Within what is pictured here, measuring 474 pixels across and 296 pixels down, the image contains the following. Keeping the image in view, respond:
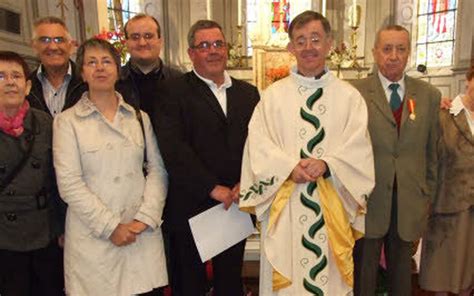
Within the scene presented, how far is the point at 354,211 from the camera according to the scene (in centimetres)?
184

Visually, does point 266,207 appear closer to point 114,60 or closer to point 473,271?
point 114,60

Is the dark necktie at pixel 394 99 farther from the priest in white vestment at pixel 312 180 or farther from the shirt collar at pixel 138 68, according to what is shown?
the shirt collar at pixel 138 68

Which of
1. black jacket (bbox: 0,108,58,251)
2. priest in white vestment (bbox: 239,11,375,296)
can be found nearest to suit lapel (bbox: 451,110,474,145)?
priest in white vestment (bbox: 239,11,375,296)

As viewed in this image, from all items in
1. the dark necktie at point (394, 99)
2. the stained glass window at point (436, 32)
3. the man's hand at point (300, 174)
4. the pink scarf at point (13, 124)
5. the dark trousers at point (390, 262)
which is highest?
the stained glass window at point (436, 32)

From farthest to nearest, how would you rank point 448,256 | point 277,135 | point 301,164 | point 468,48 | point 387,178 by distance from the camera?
point 468,48
point 448,256
point 387,178
point 277,135
point 301,164

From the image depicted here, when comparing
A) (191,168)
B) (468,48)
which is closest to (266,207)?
(191,168)

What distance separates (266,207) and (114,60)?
94 cm

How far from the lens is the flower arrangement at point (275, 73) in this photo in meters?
6.46

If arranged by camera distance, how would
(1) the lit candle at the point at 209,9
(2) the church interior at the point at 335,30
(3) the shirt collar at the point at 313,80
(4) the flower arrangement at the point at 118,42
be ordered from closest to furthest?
1. (3) the shirt collar at the point at 313,80
2. (4) the flower arrangement at the point at 118,42
3. (2) the church interior at the point at 335,30
4. (1) the lit candle at the point at 209,9

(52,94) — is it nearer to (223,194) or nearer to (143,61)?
(143,61)

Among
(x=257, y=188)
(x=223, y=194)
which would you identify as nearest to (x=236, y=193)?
(x=223, y=194)

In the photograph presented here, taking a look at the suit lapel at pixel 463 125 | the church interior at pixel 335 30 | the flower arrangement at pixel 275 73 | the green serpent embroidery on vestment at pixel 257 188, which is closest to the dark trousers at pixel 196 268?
the green serpent embroidery on vestment at pixel 257 188

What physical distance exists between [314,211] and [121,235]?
0.84 metres

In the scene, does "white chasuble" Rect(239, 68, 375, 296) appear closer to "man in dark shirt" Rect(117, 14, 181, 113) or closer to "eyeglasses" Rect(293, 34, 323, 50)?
"eyeglasses" Rect(293, 34, 323, 50)
